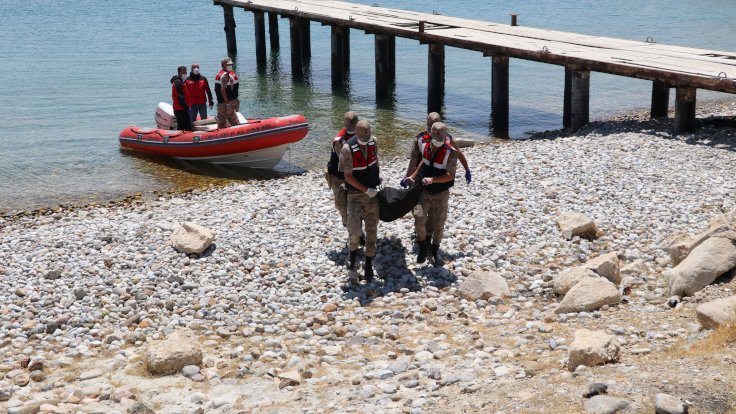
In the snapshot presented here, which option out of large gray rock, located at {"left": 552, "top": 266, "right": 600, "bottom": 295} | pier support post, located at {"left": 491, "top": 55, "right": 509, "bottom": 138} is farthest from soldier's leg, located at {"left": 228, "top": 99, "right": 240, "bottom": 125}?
large gray rock, located at {"left": 552, "top": 266, "right": 600, "bottom": 295}

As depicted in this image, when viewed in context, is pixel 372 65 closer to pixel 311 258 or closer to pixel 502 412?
pixel 311 258

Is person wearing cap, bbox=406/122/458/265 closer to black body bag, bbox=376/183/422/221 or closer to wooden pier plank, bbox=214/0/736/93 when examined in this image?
black body bag, bbox=376/183/422/221

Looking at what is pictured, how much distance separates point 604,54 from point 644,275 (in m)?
11.0

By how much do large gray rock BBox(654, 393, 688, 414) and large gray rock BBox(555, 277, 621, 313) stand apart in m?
2.94

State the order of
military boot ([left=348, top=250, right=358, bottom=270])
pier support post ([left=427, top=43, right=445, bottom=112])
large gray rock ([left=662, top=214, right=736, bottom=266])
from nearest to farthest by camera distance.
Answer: large gray rock ([left=662, top=214, right=736, bottom=266]), military boot ([left=348, top=250, right=358, bottom=270]), pier support post ([left=427, top=43, right=445, bottom=112])

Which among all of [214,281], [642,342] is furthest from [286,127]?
[642,342]

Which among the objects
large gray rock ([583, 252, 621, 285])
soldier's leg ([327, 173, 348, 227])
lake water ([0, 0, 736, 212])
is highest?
soldier's leg ([327, 173, 348, 227])

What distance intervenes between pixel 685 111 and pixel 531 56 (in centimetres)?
427

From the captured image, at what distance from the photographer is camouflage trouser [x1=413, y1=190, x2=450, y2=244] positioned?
33.5 feet

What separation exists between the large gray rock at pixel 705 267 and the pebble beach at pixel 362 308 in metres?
0.16

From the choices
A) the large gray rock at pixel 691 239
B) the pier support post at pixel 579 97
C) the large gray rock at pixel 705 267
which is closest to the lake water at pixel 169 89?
the pier support post at pixel 579 97

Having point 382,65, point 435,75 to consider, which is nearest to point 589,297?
point 435,75

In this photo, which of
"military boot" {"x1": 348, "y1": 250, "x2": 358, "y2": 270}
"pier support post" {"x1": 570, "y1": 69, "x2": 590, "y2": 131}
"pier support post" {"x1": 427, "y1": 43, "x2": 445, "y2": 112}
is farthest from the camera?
"pier support post" {"x1": 427, "y1": 43, "x2": 445, "y2": 112}

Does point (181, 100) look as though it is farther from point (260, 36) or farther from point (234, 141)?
point (260, 36)
